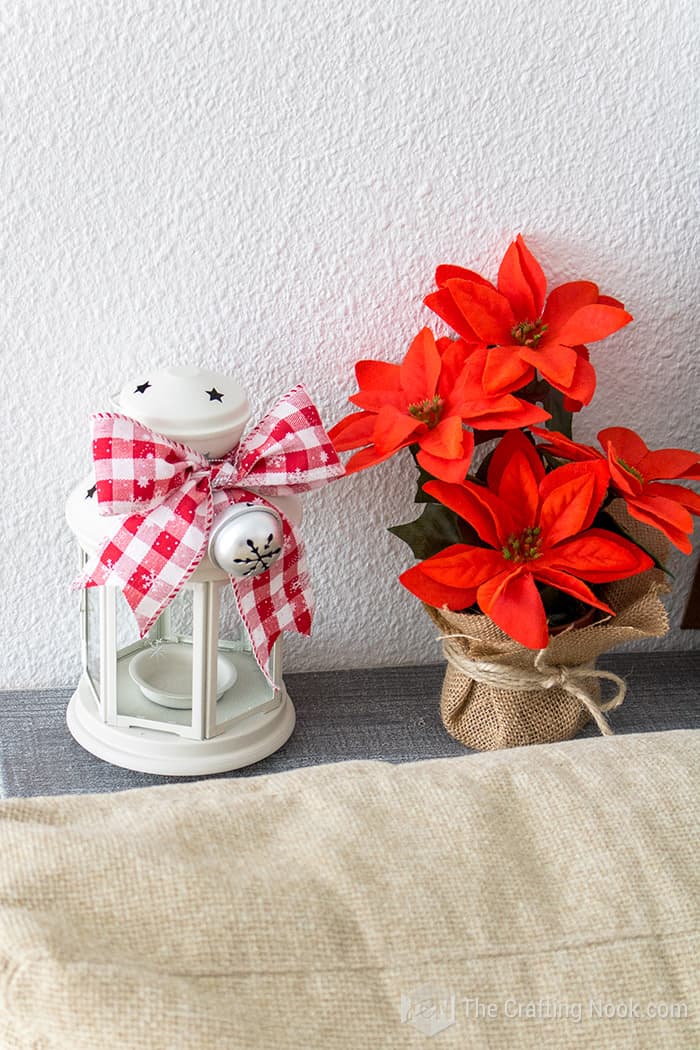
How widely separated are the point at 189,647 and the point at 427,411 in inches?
12.1

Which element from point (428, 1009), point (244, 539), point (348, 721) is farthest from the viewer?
point (348, 721)

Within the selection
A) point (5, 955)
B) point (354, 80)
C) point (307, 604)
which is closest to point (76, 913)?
point (5, 955)

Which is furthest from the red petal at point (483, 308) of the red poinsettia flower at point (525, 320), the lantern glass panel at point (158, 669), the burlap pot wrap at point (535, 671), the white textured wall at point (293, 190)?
the lantern glass panel at point (158, 669)

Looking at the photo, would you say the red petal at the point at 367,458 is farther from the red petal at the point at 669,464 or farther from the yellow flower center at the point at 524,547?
the red petal at the point at 669,464

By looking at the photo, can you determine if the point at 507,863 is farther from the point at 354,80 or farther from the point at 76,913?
the point at 354,80

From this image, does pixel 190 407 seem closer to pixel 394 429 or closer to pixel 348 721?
pixel 394 429

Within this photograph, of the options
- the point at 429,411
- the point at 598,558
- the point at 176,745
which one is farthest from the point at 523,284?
the point at 176,745

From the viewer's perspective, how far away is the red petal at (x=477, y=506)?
873 mm

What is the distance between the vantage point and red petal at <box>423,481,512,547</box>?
873mm

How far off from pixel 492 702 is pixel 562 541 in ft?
0.56

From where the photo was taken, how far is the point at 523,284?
0.93 m

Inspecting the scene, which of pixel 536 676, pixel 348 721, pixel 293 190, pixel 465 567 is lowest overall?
pixel 348 721

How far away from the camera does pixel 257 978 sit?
48 cm

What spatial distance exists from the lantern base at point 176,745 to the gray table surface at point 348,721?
0.01 metres
